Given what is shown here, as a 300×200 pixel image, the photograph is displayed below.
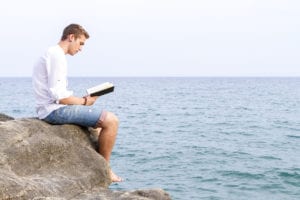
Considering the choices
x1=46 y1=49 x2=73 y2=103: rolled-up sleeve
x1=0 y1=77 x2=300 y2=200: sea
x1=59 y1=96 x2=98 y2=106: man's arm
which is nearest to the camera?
x1=46 y1=49 x2=73 y2=103: rolled-up sleeve

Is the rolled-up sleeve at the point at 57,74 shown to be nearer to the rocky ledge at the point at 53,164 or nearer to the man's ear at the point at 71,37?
the man's ear at the point at 71,37

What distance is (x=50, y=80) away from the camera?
7.53 metres

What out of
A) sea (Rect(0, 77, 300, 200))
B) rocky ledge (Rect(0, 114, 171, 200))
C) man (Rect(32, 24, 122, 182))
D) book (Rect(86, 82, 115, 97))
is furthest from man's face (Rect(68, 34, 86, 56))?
sea (Rect(0, 77, 300, 200))

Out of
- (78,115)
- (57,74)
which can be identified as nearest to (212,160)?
(78,115)

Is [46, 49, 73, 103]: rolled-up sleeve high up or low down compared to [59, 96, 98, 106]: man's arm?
up

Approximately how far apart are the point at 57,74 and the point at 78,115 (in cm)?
84

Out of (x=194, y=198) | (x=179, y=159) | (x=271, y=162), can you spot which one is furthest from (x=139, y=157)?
(x=194, y=198)

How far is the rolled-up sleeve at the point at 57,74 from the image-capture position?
7.42m

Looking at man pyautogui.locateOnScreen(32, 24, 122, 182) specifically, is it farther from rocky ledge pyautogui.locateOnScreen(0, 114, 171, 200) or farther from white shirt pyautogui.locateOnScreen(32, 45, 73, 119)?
Result: rocky ledge pyautogui.locateOnScreen(0, 114, 171, 200)

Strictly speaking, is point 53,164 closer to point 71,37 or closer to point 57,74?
point 57,74

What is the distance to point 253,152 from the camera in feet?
89.2

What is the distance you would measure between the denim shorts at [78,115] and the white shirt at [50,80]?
4.0 inches

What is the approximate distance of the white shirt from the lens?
24.4 feet

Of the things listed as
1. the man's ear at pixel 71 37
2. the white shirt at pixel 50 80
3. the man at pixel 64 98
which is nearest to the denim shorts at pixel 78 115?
the man at pixel 64 98
